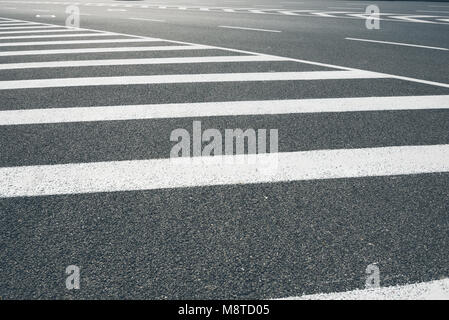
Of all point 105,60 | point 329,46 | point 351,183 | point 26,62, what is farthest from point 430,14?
point 351,183

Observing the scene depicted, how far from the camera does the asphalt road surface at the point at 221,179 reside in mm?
2320

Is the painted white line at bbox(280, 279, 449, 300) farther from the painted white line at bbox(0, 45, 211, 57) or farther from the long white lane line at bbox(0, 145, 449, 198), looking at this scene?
the painted white line at bbox(0, 45, 211, 57)

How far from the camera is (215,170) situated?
3518mm

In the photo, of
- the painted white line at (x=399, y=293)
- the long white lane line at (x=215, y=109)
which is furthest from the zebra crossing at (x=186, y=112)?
the painted white line at (x=399, y=293)

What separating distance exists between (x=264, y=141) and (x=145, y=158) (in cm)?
102

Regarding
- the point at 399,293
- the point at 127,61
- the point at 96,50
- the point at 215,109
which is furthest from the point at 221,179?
the point at 96,50

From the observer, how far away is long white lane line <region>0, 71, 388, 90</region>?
602cm

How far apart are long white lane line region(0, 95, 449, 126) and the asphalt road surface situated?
2 centimetres

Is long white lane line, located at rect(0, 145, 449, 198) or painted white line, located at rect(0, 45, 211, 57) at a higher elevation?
painted white line, located at rect(0, 45, 211, 57)

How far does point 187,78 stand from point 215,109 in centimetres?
153

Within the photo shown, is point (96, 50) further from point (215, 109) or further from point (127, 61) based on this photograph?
point (215, 109)

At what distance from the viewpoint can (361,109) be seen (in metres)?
4.88

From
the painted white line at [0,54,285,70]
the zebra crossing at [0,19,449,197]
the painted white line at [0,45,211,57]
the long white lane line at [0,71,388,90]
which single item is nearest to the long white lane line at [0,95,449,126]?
the zebra crossing at [0,19,449,197]

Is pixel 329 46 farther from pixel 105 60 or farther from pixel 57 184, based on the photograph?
pixel 57 184
